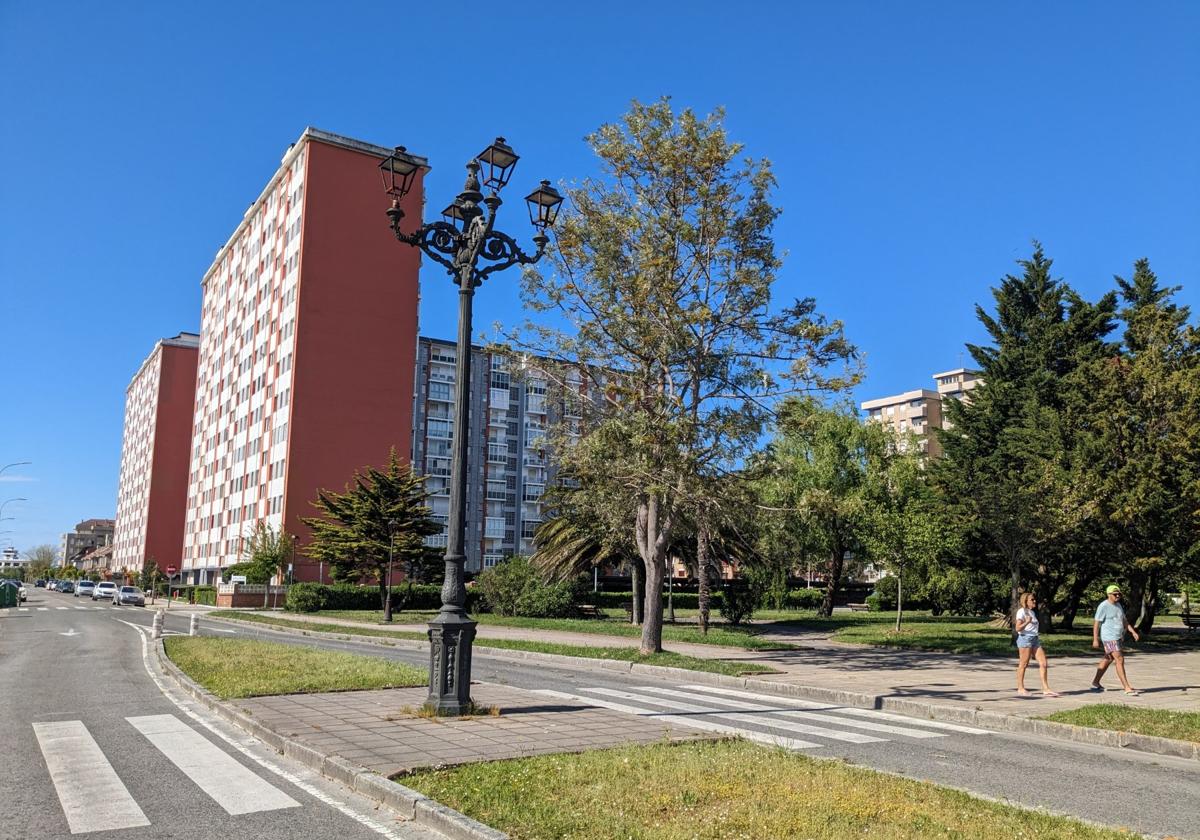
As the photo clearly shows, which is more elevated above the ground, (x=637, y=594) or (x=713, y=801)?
(x=637, y=594)

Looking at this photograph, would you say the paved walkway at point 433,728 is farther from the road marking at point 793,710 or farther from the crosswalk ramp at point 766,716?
the road marking at point 793,710

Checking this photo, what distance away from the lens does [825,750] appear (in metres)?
8.80

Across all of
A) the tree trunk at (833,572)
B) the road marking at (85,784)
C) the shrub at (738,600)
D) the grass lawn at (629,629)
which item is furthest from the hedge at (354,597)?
the road marking at (85,784)

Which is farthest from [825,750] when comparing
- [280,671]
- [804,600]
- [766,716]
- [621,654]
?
[804,600]

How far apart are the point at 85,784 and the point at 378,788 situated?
2.50 meters

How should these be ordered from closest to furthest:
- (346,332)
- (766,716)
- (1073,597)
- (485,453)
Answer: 1. (766,716)
2. (1073,597)
3. (346,332)
4. (485,453)

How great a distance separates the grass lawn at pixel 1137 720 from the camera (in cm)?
1002

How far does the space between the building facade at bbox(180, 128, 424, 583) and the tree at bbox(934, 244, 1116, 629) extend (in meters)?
37.3

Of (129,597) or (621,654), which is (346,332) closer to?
(129,597)

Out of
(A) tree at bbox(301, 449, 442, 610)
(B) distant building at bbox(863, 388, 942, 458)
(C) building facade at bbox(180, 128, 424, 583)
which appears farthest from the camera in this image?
(B) distant building at bbox(863, 388, 942, 458)

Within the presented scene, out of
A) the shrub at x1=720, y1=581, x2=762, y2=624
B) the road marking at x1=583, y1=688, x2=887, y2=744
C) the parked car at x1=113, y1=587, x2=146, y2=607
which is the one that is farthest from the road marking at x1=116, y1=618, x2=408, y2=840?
the parked car at x1=113, y1=587, x2=146, y2=607

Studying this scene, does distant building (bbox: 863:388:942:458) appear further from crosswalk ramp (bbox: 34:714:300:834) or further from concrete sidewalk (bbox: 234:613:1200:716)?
crosswalk ramp (bbox: 34:714:300:834)

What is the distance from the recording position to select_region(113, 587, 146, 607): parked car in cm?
6109

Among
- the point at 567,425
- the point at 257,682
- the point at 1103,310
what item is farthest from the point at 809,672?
the point at 1103,310
